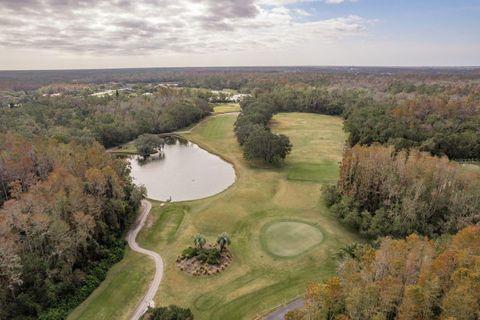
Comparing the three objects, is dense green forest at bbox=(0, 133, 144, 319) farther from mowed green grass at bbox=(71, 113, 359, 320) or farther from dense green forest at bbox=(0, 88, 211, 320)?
mowed green grass at bbox=(71, 113, 359, 320)

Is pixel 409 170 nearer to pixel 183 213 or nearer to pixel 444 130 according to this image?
pixel 183 213

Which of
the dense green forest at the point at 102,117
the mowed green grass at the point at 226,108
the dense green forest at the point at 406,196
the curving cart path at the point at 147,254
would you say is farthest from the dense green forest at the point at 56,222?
the mowed green grass at the point at 226,108

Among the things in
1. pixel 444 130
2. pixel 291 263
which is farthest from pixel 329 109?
pixel 291 263

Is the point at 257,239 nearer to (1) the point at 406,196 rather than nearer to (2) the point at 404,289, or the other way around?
(1) the point at 406,196

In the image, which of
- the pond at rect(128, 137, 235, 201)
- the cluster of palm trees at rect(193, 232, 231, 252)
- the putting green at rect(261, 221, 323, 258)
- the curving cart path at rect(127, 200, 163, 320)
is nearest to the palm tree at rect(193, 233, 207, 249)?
the cluster of palm trees at rect(193, 232, 231, 252)

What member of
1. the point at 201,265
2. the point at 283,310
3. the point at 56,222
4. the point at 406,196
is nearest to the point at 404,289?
the point at 283,310
